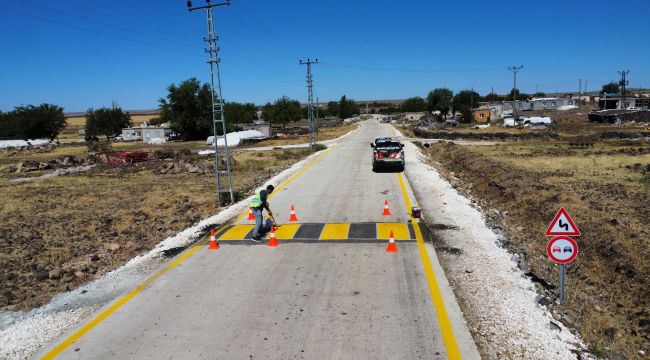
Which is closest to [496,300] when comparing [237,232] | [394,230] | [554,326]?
[554,326]

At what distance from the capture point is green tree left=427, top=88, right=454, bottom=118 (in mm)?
134125

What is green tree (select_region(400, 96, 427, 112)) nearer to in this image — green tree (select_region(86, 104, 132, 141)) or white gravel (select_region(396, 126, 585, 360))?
green tree (select_region(86, 104, 132, 141))

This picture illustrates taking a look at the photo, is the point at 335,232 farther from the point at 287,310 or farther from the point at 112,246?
the point at 112,246

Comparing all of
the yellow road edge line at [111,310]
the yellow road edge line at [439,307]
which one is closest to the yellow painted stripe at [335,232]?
the yellow road edge line at [439,307]

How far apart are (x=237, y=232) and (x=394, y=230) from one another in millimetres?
4581

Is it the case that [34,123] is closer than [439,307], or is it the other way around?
[439,307]

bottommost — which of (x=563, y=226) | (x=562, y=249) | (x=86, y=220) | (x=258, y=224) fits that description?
(x=86, y=220)

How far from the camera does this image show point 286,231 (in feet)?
43.2

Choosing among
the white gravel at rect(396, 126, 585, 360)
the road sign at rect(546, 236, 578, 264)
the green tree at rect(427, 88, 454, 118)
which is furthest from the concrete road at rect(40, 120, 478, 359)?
the green tree at rect(427, 88, 454, 118)

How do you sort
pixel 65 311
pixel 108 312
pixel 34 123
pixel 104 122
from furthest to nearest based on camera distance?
pixel 104 122 < pixel 34 123 < pixel 65 311 < pixel 108 312

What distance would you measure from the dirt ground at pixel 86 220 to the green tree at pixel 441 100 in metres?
110

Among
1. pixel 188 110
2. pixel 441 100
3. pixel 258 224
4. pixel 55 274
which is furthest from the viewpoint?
pixel 441 100

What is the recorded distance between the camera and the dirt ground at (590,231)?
7.97m

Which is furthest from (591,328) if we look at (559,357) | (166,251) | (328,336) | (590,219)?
(166,251)
